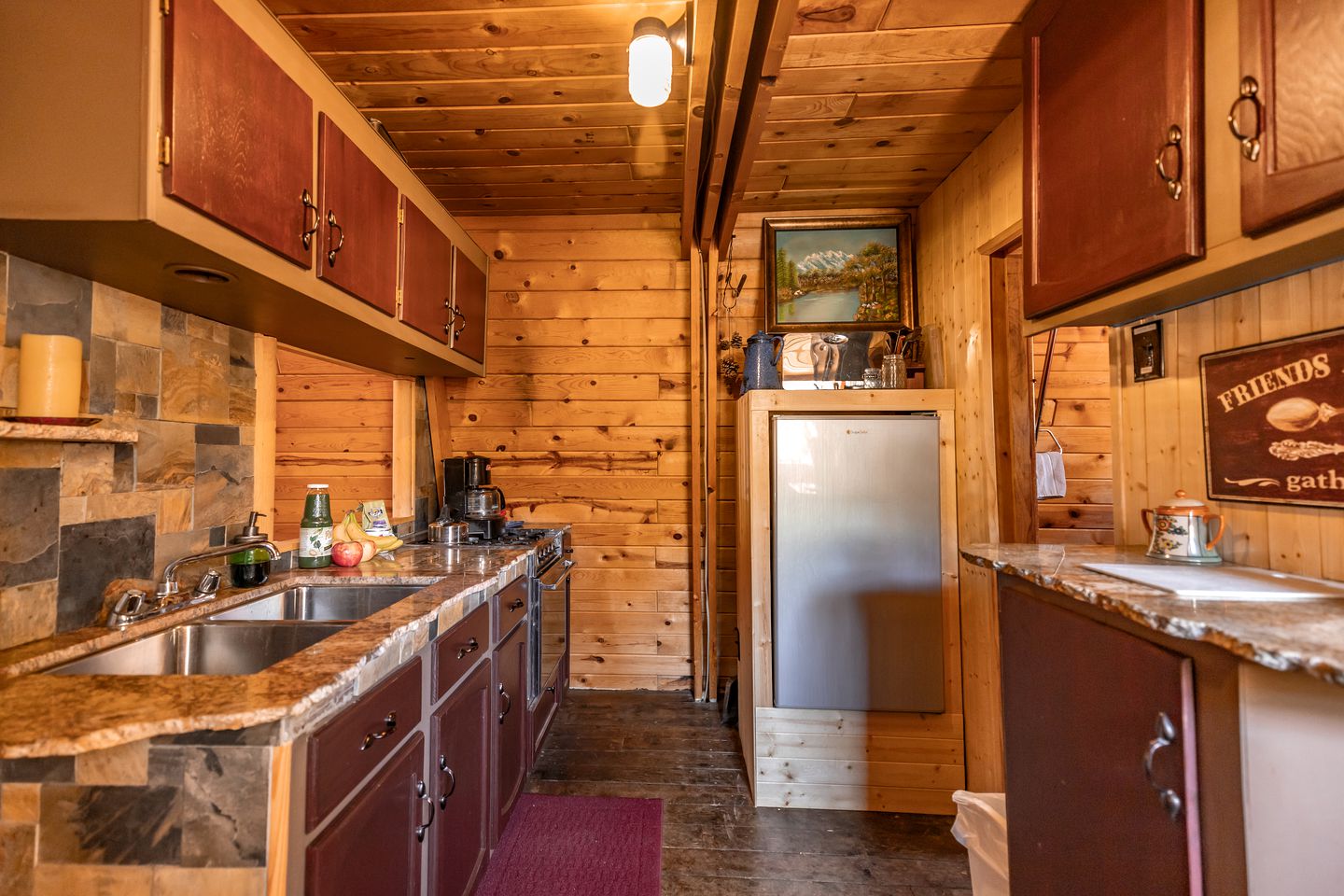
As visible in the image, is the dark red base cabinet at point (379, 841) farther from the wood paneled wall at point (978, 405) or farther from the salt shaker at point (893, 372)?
the salt shaker at point (893, 372)

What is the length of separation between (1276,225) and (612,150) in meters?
2.13

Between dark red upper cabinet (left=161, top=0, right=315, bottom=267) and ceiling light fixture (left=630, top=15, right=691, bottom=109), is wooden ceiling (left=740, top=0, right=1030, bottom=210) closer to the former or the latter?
ceiling light fixture (left=630, top=15, right=691, bottom=109)

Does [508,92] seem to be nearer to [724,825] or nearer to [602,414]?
[602,414]

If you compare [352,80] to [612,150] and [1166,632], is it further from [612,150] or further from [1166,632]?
[1166,632]

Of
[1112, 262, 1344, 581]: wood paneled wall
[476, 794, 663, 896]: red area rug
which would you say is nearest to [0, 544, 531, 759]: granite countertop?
[476, 794, 663, 896]: red area rug

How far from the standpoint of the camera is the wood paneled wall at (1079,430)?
2.90 m

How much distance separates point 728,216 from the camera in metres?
2.36

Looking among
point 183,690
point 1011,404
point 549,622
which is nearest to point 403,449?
point 549,622

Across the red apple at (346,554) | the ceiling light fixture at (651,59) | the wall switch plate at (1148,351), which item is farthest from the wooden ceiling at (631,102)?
the red apple at (346,554)

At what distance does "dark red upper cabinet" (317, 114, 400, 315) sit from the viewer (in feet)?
4.82

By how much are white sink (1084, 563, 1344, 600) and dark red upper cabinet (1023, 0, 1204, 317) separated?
60 centimetres

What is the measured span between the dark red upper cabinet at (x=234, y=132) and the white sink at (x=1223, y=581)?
192cm

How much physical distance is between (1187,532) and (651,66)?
171cm

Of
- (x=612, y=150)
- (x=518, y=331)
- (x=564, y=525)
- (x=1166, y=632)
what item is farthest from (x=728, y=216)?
(x=1166, y=632)
